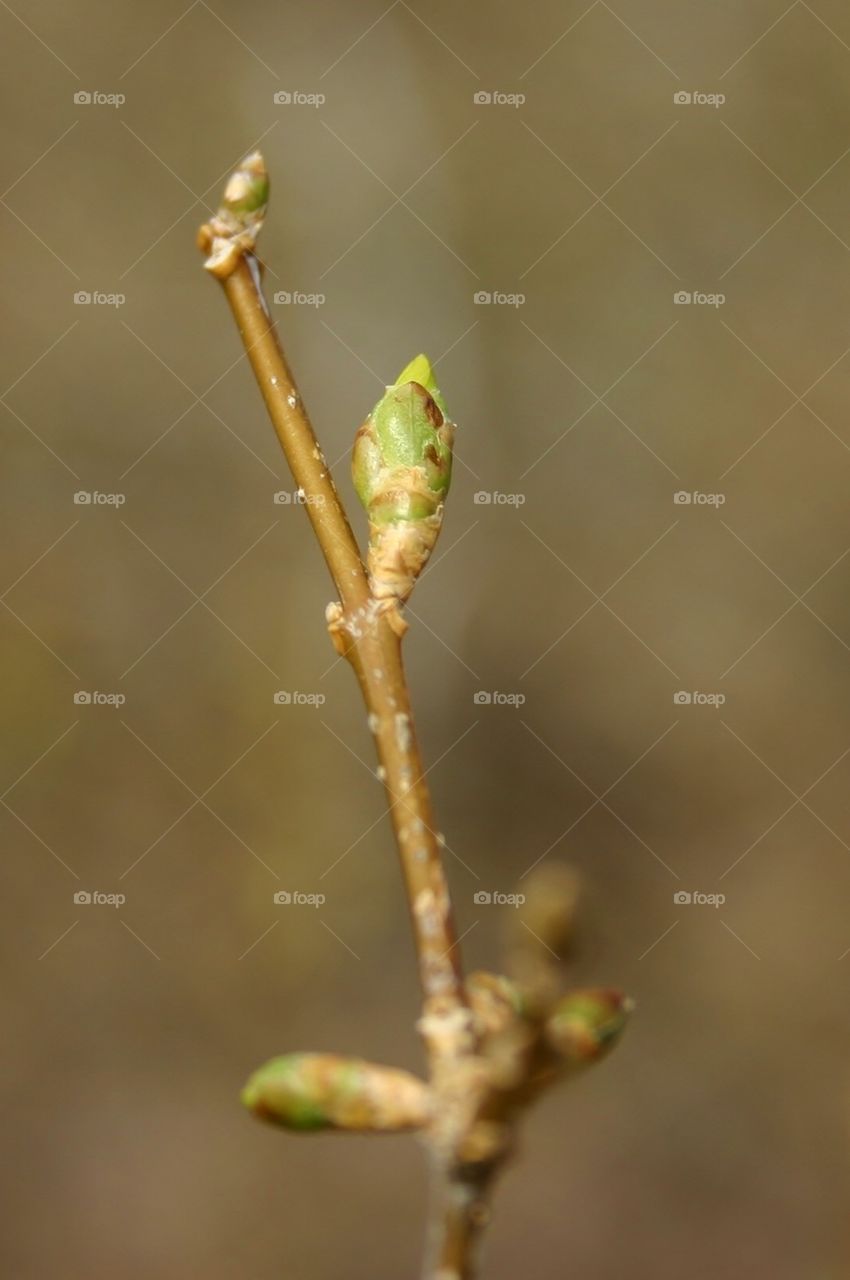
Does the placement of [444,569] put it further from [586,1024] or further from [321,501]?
[586,1024]

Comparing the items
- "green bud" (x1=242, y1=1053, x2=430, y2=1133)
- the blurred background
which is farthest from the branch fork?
the blurred background

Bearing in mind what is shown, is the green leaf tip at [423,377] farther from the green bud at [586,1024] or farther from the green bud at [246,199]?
the green bud at [586,1024]

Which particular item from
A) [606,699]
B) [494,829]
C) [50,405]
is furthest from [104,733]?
[606,699]

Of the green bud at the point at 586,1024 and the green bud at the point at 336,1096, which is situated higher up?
the green bud at the point at 586,1024

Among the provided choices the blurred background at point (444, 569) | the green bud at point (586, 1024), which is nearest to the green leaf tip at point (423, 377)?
the green bud at point (586, 1024)

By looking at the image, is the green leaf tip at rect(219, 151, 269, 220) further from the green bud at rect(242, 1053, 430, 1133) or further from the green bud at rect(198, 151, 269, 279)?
the green bud at rect(242, 1053, 430, 1133)

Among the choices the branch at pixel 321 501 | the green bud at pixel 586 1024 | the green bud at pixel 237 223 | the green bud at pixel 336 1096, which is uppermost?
the green bud at pixel 237 223
